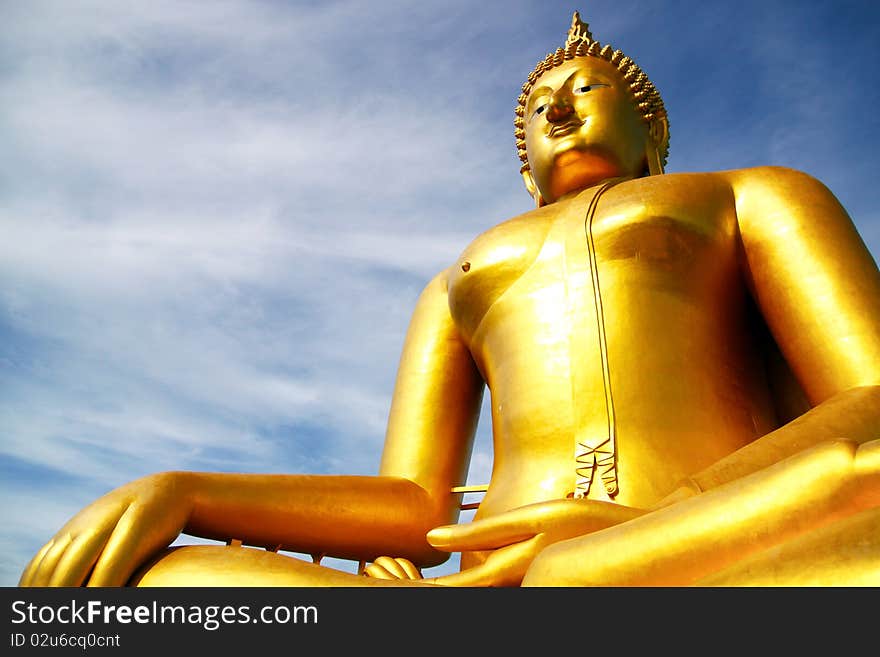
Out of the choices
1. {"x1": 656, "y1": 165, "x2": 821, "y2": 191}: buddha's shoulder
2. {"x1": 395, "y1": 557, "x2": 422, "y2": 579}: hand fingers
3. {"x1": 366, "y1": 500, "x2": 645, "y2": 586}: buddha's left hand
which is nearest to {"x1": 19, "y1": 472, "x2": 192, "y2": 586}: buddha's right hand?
{"x1": 395, "y1": 557, "x2": 422, "y2": 579}: hand fingers

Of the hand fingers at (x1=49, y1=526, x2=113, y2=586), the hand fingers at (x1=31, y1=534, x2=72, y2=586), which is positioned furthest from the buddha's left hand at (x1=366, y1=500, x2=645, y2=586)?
the hand fingers at (x1=31, y1=534, x2=72, y2=586)

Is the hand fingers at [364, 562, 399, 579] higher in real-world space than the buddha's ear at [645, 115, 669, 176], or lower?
lower

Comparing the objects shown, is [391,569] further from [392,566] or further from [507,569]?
[507,569]

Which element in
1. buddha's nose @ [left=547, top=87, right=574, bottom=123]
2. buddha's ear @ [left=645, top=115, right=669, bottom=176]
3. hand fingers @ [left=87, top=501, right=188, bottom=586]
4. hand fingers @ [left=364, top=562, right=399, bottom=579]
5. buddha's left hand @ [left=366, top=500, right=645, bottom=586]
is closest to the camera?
buddha's left hand @ [left=366, top=500, right=645, bottom=586]

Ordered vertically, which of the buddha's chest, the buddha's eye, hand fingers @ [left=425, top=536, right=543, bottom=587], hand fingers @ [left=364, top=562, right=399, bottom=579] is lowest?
hand fingers @ [left=425, top=536, right=543, bottom=587]

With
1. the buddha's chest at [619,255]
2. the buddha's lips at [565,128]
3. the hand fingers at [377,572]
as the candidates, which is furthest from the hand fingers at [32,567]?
the buddha's lips at [565,128]

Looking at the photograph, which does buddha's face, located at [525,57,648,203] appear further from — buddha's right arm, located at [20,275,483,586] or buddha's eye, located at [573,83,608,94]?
buddha's right arm, located at [20,275,483,586]

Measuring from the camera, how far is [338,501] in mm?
3811

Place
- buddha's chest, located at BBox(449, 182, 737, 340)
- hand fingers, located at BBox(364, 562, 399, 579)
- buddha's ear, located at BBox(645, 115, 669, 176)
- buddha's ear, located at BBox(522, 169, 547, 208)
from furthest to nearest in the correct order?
buddha's ear, located at BBox(522, 169, 547, 208) → buddha's ear, located at BBox(645, 115, 669, 176) → buddha's chest, located at BBox(449, 182, 737, 340) → hand fingers, located at BBox(364, 562, 399, 579)

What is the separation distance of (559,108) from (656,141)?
668 mm

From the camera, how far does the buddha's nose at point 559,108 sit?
4605mm

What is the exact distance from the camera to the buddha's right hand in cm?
302

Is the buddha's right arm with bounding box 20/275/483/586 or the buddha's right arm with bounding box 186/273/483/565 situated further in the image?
the buddha's right arm with bounding box 186/273/483/565

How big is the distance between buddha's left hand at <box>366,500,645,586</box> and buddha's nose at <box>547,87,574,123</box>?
2.28 metres
